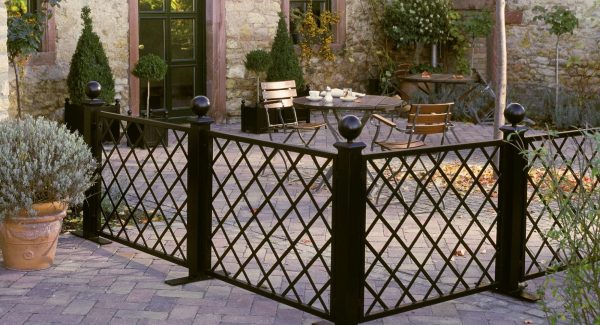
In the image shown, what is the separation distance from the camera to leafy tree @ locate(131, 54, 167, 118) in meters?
11.5

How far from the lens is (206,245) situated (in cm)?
559

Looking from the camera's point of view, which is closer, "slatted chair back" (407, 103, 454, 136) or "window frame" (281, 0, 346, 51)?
"slatted chair back" (407, 103, 454, 136)

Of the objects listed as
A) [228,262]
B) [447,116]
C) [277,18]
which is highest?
[277,18]

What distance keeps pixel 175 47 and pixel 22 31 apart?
299cm

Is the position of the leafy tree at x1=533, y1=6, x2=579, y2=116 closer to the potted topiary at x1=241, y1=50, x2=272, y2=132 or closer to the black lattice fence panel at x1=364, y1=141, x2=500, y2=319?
the potted topiary at x1=241, y1=50, x2=272, y2=132

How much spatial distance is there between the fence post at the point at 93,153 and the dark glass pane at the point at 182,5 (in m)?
6.10

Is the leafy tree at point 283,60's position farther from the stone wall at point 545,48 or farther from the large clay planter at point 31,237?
the large clay planter at point 31,237

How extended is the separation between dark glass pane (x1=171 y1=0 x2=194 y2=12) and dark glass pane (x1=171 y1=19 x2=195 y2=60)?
0.43 ft

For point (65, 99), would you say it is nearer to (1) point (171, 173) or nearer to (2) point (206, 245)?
(1) point (171, 173)

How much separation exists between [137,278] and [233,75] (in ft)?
24.4

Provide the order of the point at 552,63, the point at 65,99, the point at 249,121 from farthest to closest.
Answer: the point at 552,63
the point at 249,121
the point at 65,99

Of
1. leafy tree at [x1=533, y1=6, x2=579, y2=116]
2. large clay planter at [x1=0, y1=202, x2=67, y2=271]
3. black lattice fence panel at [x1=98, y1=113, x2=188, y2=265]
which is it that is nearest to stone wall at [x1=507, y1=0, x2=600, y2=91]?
leafy tree at [x1=533, y1=6, x2=579, y2=116]

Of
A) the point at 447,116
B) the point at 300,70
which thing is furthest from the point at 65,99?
the point at 447,116

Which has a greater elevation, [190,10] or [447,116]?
[190,10]
